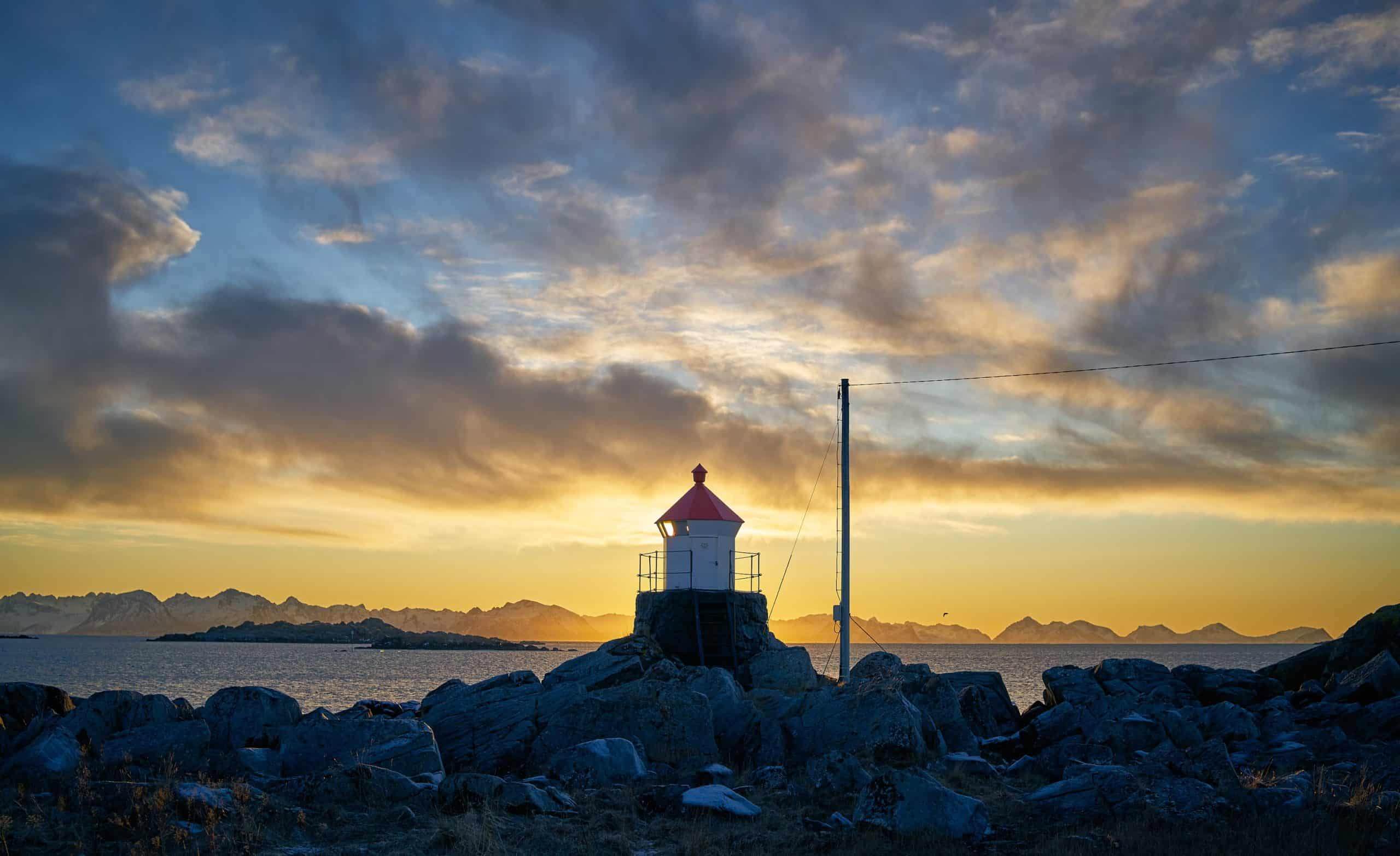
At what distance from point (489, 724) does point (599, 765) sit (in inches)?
201

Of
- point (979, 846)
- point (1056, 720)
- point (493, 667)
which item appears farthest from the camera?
point (493, 667)

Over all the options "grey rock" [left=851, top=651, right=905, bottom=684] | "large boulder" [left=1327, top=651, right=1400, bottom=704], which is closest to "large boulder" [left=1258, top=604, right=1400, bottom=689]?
"large boulder" [left=1327, top=651, right=1400, bottom=704]

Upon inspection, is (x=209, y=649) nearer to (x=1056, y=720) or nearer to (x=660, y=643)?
(x=660, y=643)

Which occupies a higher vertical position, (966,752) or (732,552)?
(732,552)

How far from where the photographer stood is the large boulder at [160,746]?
18172 mm

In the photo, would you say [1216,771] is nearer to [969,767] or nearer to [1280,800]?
[1280,800]

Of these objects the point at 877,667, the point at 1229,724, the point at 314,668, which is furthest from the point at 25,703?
the point at 314,668

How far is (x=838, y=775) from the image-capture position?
669 inches

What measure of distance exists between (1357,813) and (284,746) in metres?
17.0

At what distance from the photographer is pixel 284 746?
1911 cm

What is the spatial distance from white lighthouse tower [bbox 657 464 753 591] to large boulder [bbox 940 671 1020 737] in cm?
897

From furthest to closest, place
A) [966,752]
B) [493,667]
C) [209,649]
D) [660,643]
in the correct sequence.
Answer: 1. [209,649]
2. [493,667]
3. [660,643]
4. [966,752]

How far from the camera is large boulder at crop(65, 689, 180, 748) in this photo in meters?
19.8

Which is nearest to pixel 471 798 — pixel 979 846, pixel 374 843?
pixel 374 843
